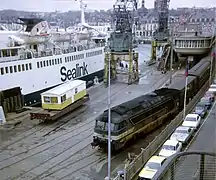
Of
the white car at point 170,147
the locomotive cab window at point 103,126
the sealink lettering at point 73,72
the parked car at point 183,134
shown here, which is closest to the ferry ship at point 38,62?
the sealink lettering at point 73,72

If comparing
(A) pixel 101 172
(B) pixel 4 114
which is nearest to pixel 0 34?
(B) pixel 4 114

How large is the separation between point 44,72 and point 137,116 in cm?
753

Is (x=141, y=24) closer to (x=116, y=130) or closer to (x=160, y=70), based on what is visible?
(x=160, y=70)

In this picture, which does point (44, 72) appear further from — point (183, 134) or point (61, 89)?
point (183, 134)

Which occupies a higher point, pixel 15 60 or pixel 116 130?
pixel 15 60

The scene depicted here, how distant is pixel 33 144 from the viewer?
26.9ft

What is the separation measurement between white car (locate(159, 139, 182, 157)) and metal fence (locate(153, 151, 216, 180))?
13.1ft

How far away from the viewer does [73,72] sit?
17.1 m

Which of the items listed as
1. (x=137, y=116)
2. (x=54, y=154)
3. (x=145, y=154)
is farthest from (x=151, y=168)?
(x=54, y=154)

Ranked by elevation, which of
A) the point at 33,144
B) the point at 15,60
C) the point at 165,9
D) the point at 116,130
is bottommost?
the point at 33,144

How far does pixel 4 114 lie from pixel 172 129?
232 inches

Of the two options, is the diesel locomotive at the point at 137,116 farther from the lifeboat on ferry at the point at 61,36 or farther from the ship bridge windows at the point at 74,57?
the lifeboat on ferry at the point at 61,36

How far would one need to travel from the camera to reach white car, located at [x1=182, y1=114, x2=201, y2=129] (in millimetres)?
7832

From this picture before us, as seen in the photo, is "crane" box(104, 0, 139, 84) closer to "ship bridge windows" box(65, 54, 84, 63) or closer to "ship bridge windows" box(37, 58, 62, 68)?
"ship bridge windows" box(65, 54, 84, 63)
